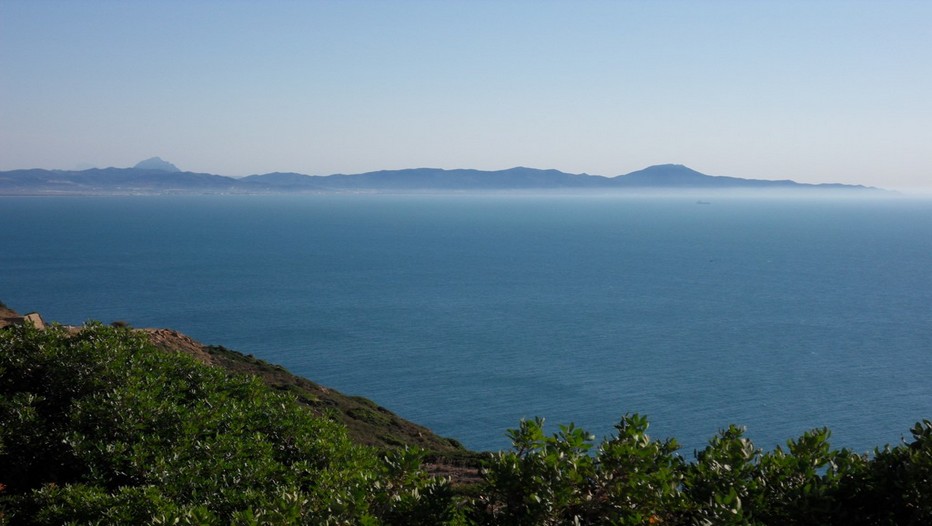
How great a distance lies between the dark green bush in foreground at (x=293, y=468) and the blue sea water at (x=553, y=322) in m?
33.8

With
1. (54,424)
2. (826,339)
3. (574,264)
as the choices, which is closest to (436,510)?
(54,424)

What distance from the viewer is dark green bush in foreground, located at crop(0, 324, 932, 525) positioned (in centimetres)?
791

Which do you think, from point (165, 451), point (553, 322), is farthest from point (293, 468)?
point (553, 322)

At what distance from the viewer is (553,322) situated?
8406cm

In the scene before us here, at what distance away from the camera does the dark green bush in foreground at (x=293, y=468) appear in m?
7.91

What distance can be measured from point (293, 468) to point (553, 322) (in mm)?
73390

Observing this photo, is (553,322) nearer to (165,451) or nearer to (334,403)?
(334,403)

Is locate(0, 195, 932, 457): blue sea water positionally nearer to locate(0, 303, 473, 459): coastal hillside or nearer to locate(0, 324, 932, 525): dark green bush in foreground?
locate(0, 303, 473, 459): coastal hillside

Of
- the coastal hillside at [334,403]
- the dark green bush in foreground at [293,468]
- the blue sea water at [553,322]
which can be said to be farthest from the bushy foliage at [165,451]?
the blue sea water at [553,322]

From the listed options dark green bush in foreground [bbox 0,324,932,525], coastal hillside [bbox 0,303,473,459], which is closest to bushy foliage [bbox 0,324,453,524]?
dark green bush in foreground [bbox 0,324,932,525]

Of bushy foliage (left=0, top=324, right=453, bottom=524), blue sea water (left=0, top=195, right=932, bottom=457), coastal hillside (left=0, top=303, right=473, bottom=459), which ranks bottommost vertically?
blue sea water (left=0, top=195, right=932, bottom=457)

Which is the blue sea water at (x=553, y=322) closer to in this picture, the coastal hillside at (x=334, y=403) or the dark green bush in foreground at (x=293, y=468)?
the coastal hillside at (x=334, y=403)

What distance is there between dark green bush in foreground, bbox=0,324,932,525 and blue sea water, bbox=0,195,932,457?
111 feet

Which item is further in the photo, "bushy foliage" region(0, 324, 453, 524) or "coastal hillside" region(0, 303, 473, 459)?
"coastal hillside" region(0, 303, 473, 459)
